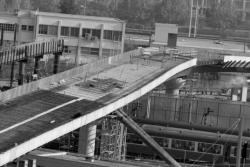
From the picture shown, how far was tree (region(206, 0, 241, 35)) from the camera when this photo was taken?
149100mm

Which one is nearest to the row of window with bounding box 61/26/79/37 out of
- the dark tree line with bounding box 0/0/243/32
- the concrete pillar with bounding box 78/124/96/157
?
the concrete pillar with bounding box 78/124/96/157

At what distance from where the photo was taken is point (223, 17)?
150m

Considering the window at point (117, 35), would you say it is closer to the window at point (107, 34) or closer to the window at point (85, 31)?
the window at point (107, 34)

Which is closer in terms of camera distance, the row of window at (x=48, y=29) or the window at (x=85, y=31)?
the row of window at (x=48, y=29)

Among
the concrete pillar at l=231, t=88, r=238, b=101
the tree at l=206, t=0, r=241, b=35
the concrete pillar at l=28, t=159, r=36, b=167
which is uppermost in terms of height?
the concrete pillar at l=28, t=159, r=36, b=167

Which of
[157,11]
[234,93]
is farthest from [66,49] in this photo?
[157,11]

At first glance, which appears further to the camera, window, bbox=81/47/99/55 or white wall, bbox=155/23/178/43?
window, bbox=81/47/99/55

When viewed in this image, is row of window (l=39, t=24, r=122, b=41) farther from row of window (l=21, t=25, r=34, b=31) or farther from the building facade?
row of window (l=21, t=25, r=34, b=31)

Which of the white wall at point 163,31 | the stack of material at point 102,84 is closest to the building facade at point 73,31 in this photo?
the white wall at point 163,31

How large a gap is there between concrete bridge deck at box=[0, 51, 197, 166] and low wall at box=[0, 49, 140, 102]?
1.14ft

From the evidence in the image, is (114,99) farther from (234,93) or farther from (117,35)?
(117,35)

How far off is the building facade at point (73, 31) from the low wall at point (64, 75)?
17.8 m

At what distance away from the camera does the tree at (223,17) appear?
14910 cm

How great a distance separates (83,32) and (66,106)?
42.3 meters
